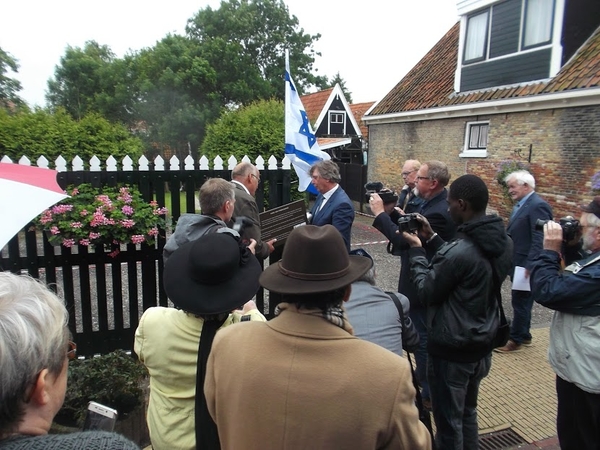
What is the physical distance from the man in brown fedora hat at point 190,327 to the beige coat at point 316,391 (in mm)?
478

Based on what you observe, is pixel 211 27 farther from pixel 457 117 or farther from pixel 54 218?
pixel 54 218

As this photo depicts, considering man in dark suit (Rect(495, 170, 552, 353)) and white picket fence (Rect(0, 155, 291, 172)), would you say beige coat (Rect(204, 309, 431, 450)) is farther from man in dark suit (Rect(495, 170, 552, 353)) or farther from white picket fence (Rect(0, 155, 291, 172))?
man in dark suit (Rect(495, 170, 552, 353))

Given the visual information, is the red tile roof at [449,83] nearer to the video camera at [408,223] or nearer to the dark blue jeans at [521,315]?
the dark blue jeans at [521,315]

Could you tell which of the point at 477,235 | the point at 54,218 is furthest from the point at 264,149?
the point at 477,235

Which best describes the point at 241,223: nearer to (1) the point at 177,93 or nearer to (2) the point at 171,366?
(2) the point at 171,366

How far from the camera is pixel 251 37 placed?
1411 inches

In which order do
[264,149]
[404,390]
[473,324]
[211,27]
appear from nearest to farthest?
[404,390]
[473,324]
[264,149]
[211,27]

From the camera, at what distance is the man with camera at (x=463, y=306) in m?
2.44

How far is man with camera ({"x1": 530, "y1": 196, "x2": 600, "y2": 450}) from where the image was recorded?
231cm

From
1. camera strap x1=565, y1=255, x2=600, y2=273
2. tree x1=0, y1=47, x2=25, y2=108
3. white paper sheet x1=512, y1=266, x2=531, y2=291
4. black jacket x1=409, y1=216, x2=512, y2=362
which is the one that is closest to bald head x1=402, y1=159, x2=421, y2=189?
white paper sheet x1=512, y1=266, x2=531, y2=291

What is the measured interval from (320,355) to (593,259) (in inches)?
75.2

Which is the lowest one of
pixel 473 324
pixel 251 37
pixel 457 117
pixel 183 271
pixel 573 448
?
pixel 573 448

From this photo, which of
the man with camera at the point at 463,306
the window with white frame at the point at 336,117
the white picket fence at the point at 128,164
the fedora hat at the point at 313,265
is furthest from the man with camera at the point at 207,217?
the window with white frame at the point at 336,117

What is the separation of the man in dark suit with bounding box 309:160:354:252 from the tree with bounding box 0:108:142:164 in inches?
337
